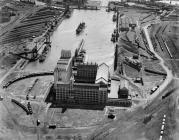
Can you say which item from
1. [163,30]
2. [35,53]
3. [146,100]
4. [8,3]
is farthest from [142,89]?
[8,3]

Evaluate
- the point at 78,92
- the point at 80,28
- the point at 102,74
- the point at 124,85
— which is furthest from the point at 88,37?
the point at 78,92

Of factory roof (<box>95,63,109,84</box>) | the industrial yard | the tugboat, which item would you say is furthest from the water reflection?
factory roof (<box>95,63,109,84</box>)

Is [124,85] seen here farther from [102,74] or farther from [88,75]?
[88,75]

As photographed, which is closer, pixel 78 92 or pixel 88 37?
pixel 78 92

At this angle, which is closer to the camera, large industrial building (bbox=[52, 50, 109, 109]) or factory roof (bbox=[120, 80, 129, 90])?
large industrial building (bbox=[52, 50, 109, 109])

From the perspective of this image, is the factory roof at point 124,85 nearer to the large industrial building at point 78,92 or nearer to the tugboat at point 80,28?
the large industrial building at point 78,92

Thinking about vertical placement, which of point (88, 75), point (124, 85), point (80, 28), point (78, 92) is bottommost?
point (78, 92)

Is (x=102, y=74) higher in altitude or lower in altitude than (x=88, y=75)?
higher

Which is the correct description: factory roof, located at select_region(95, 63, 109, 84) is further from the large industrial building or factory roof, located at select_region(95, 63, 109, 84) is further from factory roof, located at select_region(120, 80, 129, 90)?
factory roof, located at select_region(120, 80, 129, 90)
